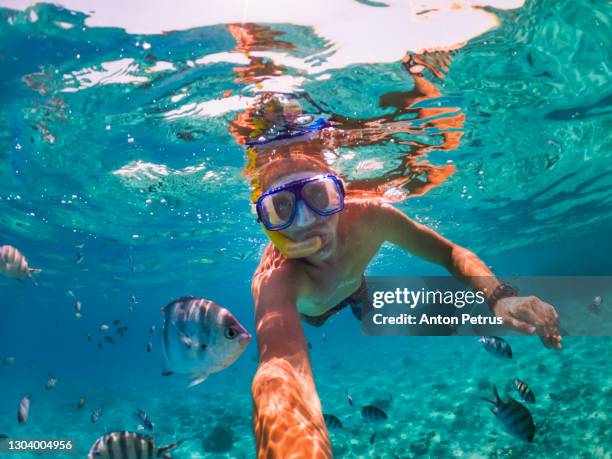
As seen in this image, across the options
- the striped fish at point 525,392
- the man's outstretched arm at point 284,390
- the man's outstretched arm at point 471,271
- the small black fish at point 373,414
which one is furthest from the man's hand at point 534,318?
the small black fish at point 373,414

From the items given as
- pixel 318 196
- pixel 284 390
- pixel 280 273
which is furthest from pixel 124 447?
pixel 318 196

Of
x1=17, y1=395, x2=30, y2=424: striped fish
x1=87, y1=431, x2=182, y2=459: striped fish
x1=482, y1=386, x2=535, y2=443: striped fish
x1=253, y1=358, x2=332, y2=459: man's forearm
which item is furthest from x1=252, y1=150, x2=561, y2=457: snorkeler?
x1=17, y1=395, x2=30, y2=424: striped fish

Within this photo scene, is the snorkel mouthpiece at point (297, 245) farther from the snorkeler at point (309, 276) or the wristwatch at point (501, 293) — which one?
the wristwatch at point (501, 293)

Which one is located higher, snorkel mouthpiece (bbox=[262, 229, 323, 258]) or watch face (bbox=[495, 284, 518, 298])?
snorkel mouthpiece (bbox=[262, 229, 323, 258])

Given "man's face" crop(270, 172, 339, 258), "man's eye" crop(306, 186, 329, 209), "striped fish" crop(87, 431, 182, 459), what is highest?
"man's eye" crop(306, 186, 329, 209)

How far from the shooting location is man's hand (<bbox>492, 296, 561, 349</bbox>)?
3.15 metres

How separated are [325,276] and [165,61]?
534 cm

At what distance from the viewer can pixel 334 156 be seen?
1133cm

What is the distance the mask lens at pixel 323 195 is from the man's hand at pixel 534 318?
213 centimetres

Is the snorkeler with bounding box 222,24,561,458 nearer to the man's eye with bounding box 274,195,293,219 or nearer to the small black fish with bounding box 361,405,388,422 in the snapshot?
the man's eye with bounding box 274,195,293,219

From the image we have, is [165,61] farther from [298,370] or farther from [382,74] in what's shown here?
[298,370]

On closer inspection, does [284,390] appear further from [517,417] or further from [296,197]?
[517,417]

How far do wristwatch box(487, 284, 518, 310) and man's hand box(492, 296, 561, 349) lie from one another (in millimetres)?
278

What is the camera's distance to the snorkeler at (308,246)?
245 centimetres
